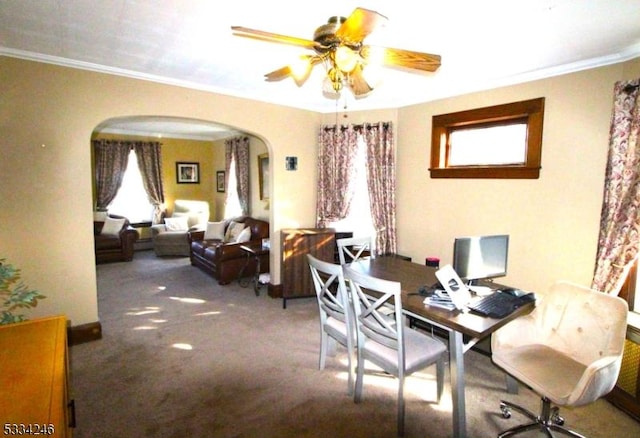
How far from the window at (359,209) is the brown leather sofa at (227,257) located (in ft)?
4.41

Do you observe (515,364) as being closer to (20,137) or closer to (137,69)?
A: (137,69)

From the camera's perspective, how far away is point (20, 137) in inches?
108

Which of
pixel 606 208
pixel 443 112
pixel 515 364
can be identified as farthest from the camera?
pixel 443 112

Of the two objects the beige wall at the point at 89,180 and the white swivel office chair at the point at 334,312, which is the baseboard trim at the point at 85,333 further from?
the white swivel office chair at the point at 334,312

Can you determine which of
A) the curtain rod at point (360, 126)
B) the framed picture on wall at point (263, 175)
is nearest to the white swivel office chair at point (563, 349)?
the curtain rod at point (360, 126)

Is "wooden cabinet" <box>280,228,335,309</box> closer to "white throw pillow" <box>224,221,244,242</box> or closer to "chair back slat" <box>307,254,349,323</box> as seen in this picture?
"chair back slat" <box>307,254,349,323</box>

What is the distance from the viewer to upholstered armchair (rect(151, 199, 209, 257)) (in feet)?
22.0

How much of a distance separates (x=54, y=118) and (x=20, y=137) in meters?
0.29

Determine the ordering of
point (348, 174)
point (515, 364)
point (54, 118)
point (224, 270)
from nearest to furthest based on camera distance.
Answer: point (515, 364) < point (54, 118) < point (348, 174) < point (224, 270)

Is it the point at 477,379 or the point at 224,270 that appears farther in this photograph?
the point at 224,270

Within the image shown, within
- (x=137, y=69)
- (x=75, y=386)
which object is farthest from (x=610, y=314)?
(x=137, y=69)

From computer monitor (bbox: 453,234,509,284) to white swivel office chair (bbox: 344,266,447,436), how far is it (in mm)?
568

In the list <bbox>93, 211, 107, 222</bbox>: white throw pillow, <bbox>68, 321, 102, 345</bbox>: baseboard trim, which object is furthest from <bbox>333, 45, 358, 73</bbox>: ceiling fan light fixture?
<bbox>93, 211, 107, 222</bbox>: white throw pillow

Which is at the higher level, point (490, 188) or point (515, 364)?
point (490, 188)
